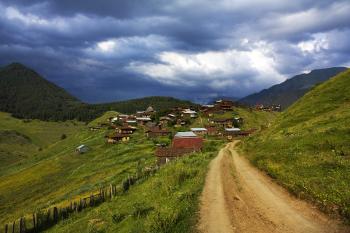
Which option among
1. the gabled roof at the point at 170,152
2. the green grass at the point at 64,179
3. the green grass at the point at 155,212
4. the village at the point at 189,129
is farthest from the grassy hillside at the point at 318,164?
the village at the point at 189,129

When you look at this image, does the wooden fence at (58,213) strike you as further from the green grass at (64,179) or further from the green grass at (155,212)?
the green grass at (64,179)

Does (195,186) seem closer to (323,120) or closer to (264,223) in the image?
(264,223)

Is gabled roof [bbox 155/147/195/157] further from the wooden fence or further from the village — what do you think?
the wooden fence

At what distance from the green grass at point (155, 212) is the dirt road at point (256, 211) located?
947mm

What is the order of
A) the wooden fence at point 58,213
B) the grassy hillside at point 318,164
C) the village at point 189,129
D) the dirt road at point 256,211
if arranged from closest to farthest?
the dirt road at point 256,211 < the grassy hillside at point 318,164 < the wooden fence at point 58,213 < the village at point 189,129

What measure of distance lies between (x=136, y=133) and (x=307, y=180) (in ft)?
468

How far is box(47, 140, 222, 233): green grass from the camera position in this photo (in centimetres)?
2125

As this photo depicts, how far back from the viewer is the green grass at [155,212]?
21250mm

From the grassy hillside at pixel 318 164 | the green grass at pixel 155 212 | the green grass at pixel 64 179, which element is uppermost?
the grassy hillside at pixel 318 164

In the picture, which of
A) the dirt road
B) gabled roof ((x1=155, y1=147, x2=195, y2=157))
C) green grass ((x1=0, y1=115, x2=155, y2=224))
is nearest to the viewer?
the dirt road

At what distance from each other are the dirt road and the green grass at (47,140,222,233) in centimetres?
95

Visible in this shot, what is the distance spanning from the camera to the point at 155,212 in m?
24.2

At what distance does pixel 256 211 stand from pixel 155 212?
6.45 m

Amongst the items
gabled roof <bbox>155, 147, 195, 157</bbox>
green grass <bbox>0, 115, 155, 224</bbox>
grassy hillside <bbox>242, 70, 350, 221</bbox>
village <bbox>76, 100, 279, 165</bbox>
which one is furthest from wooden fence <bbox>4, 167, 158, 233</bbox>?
village <bbox>76, 100, 279, 165</bbox>
